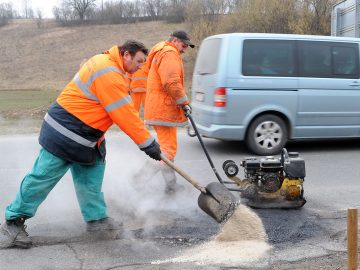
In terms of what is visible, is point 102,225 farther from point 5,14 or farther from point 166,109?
point 5,14

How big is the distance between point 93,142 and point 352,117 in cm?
534

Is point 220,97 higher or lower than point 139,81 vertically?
lower

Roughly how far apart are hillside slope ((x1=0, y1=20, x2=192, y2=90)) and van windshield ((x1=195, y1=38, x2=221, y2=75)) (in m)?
21.5

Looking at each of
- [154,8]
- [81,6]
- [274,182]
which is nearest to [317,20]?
[274,182]

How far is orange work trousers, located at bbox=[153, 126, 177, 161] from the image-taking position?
17.7ft

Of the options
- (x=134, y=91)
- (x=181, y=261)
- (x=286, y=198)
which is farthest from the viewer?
(x=134, y=91)

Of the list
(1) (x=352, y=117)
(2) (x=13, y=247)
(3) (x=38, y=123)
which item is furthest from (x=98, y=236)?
(3) (x=38, y=123)

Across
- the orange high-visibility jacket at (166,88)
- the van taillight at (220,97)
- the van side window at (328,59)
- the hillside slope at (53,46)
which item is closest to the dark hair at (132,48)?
the orange high-visibility jacket at (166,88)

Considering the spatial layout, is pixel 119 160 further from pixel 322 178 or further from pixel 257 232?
pixel 257 232

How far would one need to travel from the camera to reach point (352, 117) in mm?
8016

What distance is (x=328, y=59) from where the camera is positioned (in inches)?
310

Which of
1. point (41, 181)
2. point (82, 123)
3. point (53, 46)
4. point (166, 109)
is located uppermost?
point (53, 46)

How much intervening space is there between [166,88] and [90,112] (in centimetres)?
153

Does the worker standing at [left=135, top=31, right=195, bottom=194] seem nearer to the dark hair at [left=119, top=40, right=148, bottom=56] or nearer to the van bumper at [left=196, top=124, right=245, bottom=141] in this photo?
the dark hair at [left=119, top=40, right=148, bottom=56]
